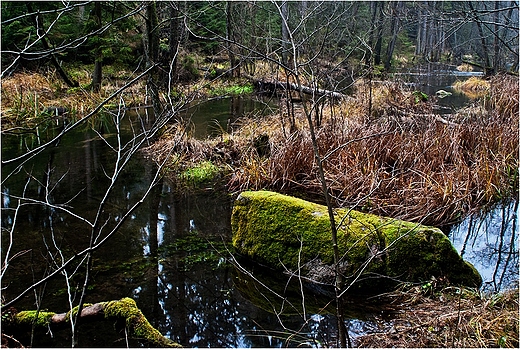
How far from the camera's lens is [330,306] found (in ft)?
10.9

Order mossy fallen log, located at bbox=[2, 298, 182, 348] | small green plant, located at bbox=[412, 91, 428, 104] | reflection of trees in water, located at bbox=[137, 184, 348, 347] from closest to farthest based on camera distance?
1. mossy fallen log, located at bbox=[2, 298, 182, 348]
2. reflection of trees in water, located at bbox=[137, 184, 348, 347]
3. small green plant, located at bbox=[412, 91, 428, 104]

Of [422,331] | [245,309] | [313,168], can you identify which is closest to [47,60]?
[313,168]

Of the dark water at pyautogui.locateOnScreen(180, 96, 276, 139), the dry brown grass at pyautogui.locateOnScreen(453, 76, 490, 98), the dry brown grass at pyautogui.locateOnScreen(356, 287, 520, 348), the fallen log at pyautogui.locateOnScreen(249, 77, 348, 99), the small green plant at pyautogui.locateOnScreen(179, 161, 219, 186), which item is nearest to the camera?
the dry brown grass at pyautogui.locateOnScreen(356, 287, 520, 348)

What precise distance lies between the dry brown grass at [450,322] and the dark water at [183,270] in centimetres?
23

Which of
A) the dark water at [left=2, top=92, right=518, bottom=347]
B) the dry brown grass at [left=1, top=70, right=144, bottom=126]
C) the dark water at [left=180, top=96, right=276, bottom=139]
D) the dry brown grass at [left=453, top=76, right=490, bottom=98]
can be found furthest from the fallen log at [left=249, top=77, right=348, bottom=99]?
the dry brown grass at [left=453, top=76, right=490, bottom=98]

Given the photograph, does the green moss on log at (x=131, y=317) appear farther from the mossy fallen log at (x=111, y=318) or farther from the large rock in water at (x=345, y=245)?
the large rock in water at (x=345, y=245)

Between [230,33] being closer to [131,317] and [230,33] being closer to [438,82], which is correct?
[438,82]

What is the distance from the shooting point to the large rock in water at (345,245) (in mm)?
3504

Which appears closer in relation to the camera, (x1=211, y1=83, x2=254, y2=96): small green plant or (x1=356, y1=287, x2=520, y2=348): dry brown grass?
(x1=356, y1=287, x2=520, y2=348): dry brown grass

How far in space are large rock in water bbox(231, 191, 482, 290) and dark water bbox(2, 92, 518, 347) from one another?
18 centimetres

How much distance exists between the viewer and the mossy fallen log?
2.68 meters

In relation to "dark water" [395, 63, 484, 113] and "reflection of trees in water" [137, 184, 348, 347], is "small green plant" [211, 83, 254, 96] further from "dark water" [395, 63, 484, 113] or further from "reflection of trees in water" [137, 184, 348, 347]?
"reflection of trees in water" [137, 184, 348, 347]

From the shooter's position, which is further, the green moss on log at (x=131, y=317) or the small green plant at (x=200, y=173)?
the small green plant at (x=200, y=173)

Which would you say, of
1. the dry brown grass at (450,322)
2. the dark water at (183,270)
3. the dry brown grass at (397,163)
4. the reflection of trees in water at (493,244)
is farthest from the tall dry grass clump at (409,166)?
the dry brown grass at (450,322)
